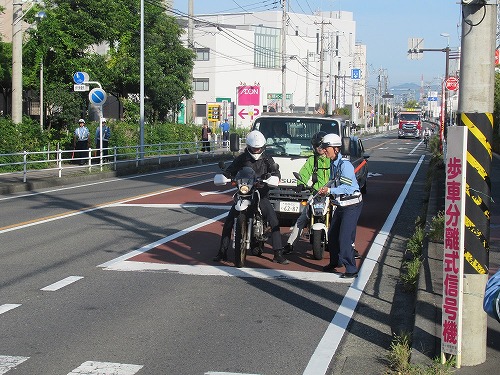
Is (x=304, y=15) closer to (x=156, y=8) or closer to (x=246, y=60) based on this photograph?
(x=246, y=60)

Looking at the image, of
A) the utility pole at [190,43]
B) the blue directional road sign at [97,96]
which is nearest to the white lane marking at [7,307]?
the blue directional road sign at [97,96]

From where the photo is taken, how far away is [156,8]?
4719 cm

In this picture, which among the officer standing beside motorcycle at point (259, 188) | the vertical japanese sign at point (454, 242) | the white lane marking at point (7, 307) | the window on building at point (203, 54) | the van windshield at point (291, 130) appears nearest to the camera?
the vertical japanese sign at point (454, 242)

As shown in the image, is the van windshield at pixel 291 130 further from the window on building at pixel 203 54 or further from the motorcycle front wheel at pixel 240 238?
the window on building at pixel 203 54

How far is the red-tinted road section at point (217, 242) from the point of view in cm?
1144

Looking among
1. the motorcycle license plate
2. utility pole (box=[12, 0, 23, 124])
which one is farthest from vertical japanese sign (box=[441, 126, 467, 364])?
utility pole (box=[12, 0, 23, 124])

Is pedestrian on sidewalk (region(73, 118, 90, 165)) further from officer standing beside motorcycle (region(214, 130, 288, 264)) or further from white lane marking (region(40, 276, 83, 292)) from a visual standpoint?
white lane marking (region(40, 276, 83, 292))

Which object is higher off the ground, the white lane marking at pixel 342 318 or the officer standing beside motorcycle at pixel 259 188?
the officer standing beside motorcycle at pixel 259 188

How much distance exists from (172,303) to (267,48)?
96434 mm

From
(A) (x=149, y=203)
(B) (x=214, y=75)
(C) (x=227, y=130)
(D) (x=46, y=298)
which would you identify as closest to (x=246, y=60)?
(B) (x=214, y=75)

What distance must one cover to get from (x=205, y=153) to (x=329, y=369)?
3692 cm

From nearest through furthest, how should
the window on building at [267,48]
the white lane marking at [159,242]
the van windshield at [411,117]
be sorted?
the white lane marking at [159,242]
the van windshield at [411,117]
the window on building at [267,48]

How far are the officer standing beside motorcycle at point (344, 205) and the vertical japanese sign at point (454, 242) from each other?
3743mm

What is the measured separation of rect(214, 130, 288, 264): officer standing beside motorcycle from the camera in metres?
11.1
